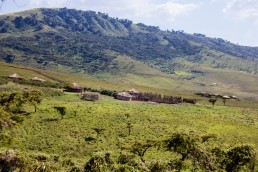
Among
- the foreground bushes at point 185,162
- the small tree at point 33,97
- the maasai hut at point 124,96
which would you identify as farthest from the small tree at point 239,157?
the maasai hut at point 124,96

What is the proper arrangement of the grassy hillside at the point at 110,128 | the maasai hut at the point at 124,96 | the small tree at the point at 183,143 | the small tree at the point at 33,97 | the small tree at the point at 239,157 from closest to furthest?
the small tree at the point at 183,143 → the small tree at the point at 239,157 → the grassy hillside at the point at 110,128 → the small tree at the point at 33,97 → the maasai hut at the point at 124,96

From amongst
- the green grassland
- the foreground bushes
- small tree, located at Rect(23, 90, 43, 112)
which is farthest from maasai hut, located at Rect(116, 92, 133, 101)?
the foreground bushes

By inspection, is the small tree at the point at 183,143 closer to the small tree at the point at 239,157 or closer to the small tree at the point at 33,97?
the small tree at the point at 239,157

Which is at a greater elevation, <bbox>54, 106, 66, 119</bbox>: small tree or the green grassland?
<bbox>54, 106, 66, 119</bbox>: small tree

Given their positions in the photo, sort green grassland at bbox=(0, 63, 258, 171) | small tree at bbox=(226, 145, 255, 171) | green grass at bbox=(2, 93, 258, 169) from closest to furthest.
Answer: small tree at bbox=(226, 145, 255, 171) → green grassland at bbox=(0, 63, 258, 171) → green grass at bbox=(2, 93, 258, 169)

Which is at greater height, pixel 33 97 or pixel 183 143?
pixel 183 143

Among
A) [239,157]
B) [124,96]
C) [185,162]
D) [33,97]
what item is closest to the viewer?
[185,162]

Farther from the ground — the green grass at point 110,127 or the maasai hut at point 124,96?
the maasai hut at point 124,96

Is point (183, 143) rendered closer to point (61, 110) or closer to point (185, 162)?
point (185, 162)

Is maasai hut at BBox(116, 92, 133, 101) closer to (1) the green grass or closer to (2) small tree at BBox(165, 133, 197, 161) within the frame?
(1) the green grass

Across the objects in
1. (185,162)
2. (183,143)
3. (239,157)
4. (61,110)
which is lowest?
(185,162)

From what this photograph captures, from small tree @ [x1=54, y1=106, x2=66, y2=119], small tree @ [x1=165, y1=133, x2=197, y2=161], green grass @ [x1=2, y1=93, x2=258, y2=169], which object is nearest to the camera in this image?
small tree @ [x1=165, y1=133, x2=197, y2=161]

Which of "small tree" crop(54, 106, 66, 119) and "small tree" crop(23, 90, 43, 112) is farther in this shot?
"small tree" crop(23, 90, 43, 112)

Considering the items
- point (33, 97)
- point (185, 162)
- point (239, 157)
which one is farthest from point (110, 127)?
point (239, 157)
